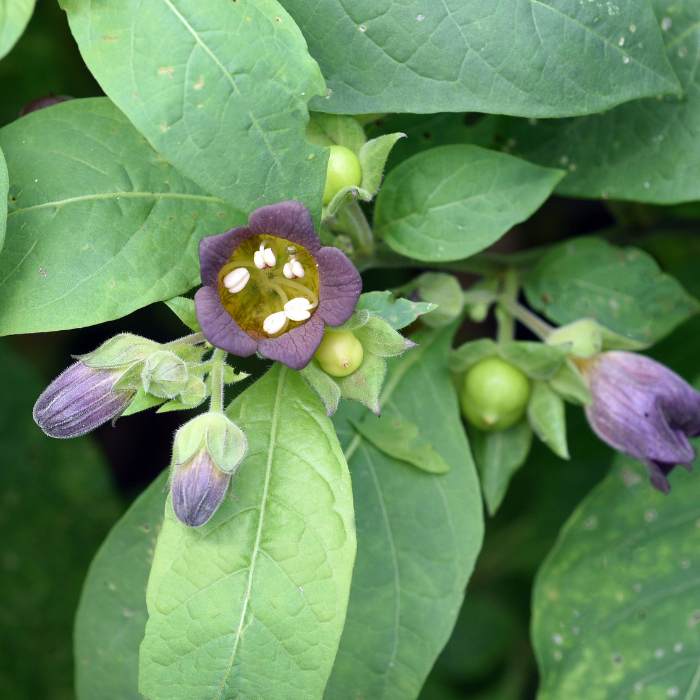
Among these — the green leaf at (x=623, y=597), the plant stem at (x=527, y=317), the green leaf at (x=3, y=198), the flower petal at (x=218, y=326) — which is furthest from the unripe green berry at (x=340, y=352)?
the green leaf at (x=623, y=597)

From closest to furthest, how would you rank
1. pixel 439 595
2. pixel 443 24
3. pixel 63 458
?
pixel 443 24, pixel 439 595, pixel 63 458

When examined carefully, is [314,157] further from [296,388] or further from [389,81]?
[296,388]

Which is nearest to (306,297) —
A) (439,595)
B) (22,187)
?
(22,187)

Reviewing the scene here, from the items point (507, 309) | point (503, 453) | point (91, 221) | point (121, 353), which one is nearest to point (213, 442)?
point (121, 353)

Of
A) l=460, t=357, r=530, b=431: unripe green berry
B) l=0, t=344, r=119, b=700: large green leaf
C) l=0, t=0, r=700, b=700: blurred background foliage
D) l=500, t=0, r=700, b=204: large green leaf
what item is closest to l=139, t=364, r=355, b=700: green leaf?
l=460, t=357, r=530, b=431: unripe green berry

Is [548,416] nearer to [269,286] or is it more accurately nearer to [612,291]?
[612,291]

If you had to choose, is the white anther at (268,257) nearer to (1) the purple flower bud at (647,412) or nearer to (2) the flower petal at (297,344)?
(2) the flower petal at (297,344)
